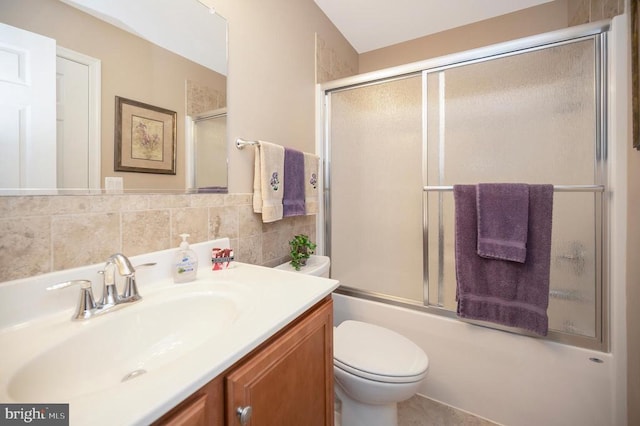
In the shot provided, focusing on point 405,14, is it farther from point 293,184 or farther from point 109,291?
point 109,291

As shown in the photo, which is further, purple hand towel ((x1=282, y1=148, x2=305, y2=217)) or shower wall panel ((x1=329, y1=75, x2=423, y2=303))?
shower wall panel ((x1=329, y1=75, x2=423, y2=303))

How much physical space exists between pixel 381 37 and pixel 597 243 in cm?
202

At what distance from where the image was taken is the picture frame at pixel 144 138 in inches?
32.2

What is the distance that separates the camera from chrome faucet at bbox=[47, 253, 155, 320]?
651 mm

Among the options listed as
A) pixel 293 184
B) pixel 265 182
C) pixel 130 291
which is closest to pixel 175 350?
pixel 130 291

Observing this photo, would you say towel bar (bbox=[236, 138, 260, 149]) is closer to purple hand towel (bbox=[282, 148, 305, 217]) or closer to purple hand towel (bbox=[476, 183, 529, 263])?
purple hand towel (bbox=[282, 148, 305, 217])

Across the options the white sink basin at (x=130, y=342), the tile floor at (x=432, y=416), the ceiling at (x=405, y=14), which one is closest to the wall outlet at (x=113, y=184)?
the white sink basin at (x=130, y=342)

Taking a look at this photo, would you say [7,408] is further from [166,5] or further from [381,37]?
[381,37]

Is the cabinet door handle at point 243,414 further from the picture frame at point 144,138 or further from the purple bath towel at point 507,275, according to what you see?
the purple bath towel at point 507,275

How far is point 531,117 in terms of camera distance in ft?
4.78

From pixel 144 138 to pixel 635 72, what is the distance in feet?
5.90

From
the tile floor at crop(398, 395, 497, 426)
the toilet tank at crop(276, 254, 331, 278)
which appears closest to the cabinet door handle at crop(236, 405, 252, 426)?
the toilet tank at crop(276, 254, 331, 278)

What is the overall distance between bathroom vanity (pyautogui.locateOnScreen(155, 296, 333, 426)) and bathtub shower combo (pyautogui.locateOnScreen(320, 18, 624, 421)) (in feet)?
3.16

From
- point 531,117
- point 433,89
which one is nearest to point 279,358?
point 433,89
